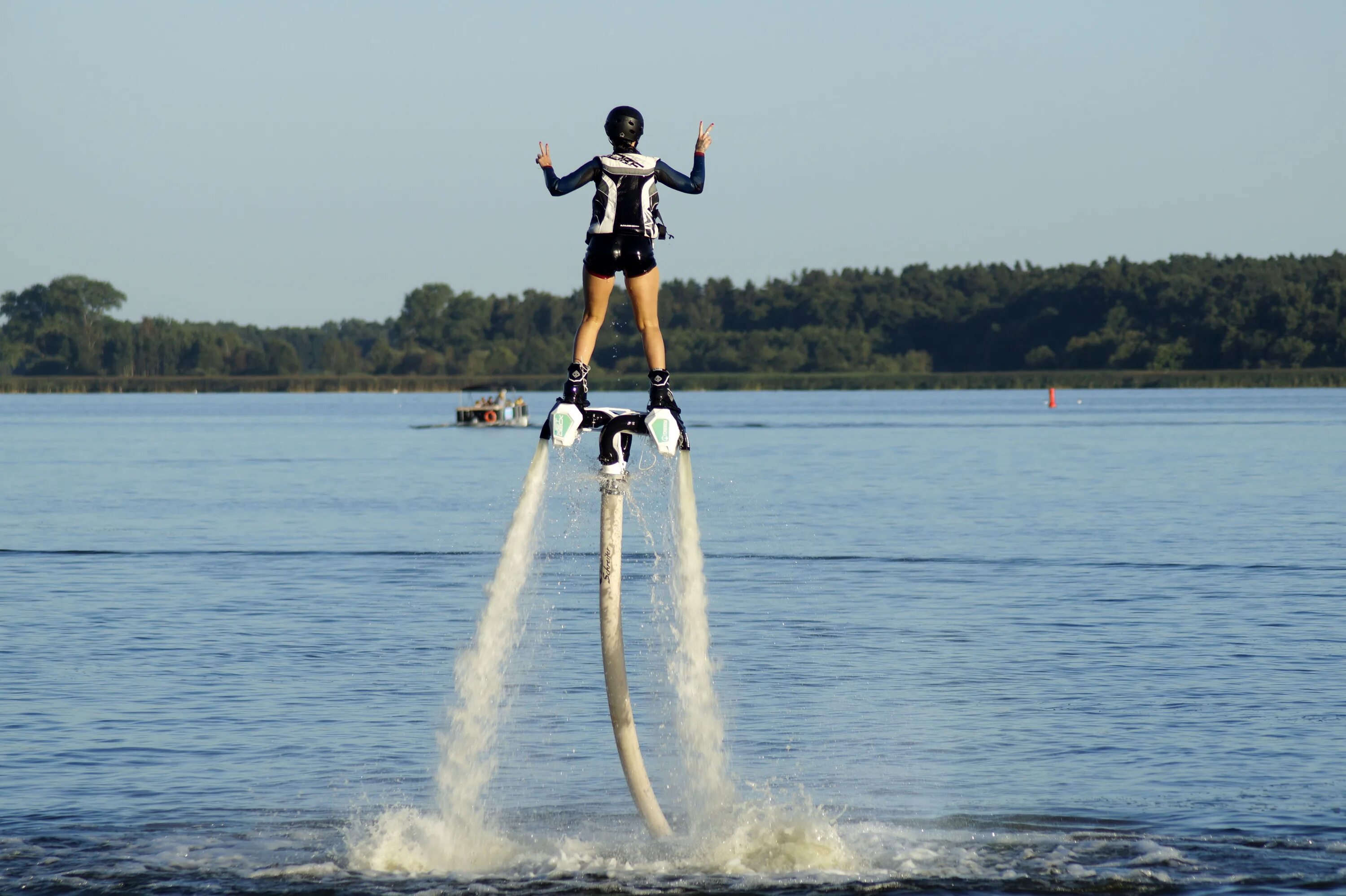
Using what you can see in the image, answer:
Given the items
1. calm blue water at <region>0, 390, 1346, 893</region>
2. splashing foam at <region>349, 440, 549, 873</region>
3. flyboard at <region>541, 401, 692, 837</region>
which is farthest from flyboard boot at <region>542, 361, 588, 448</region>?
calm blue water at <region>0, 390, 1346, 893</region>

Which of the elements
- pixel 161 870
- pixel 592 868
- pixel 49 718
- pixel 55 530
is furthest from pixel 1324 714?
pixel 55 530

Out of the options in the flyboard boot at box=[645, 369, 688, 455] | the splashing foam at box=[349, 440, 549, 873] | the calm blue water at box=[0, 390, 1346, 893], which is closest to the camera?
the flyboard boot at box=[645, 369, 688, 455]

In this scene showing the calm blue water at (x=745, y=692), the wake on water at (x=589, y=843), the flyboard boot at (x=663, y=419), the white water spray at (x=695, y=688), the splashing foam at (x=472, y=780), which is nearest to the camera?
the flyboard boot at (x=663, y=419)

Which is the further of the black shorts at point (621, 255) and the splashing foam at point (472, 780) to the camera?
the splashing foam at point (472, 780)

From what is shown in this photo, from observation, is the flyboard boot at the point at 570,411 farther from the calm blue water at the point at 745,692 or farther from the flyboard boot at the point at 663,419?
the calm blue water at the point at 745,692

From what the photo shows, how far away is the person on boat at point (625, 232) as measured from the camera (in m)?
16.9

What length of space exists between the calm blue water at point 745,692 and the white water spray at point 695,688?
1.79 feet

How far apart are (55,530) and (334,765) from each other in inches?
1749

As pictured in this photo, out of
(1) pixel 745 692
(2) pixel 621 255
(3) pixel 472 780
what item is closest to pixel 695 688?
(3) pixel 472 780

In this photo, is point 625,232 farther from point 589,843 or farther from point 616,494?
point 589,843

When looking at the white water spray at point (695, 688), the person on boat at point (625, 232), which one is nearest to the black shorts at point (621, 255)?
the person on boat at point (625, 232)

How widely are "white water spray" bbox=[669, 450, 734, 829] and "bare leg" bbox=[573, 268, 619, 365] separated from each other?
1346mm

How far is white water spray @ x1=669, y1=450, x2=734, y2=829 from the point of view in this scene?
18.5 metres

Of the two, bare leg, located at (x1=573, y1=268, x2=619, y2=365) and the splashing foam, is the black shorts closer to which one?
bare leg, located at (x1=573, y1=268, x2=619, y2=365)
